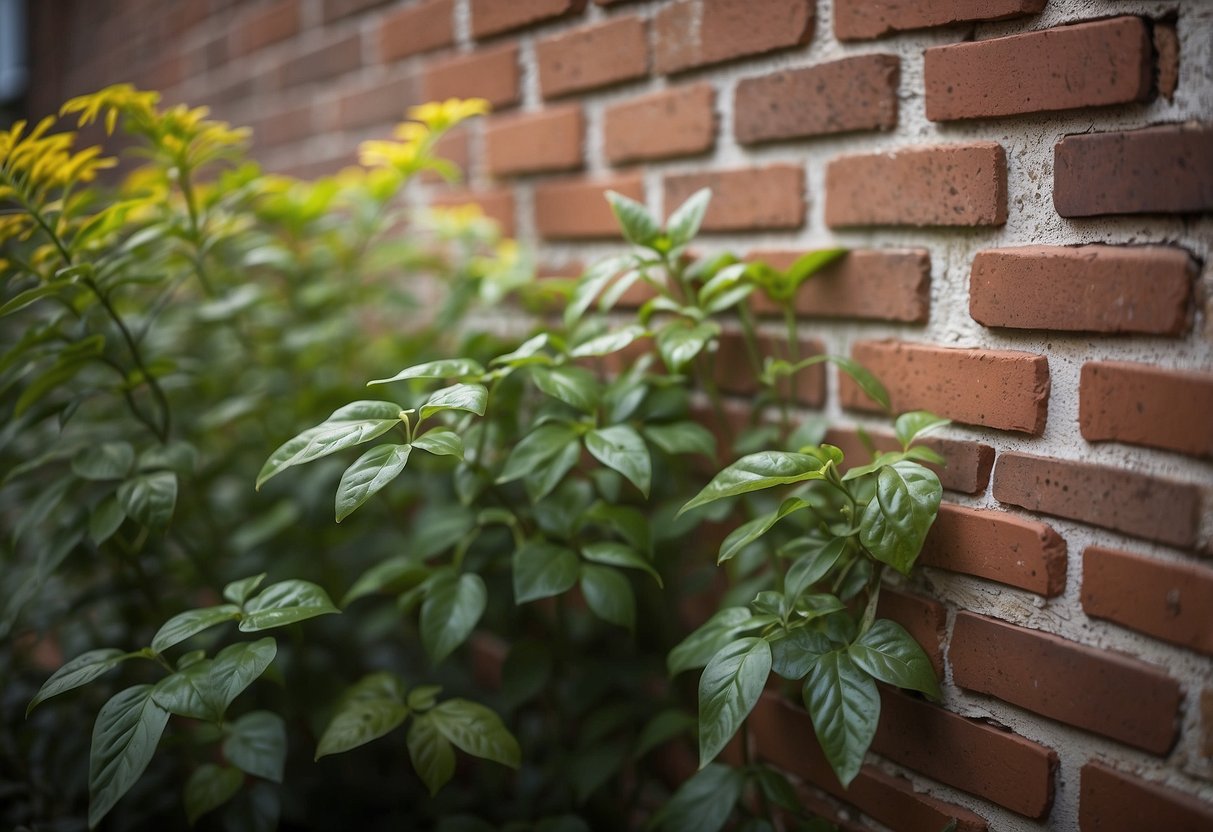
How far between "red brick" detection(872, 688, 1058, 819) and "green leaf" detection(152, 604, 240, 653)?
2.06 ft

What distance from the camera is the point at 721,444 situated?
41.8 inches

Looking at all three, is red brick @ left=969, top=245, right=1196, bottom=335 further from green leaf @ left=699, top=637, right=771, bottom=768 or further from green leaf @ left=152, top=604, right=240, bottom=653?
green leaf @ left=152, top=604, right=240, bottom=653

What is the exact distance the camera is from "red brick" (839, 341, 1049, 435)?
0.75 metres

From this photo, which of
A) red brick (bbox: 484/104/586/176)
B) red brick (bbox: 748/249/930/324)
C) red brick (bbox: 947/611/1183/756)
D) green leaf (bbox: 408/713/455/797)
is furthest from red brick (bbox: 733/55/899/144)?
green leaf (bbox: 408/713/455/797)

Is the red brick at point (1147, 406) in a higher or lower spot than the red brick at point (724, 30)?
lower

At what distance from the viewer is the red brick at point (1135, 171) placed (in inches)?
25.1

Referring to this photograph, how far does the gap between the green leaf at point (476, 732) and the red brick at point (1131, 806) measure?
1.60 ft

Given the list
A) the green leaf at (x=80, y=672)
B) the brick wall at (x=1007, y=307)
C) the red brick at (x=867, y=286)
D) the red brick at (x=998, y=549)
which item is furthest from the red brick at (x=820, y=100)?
the green leaf at (x=80, y=672)

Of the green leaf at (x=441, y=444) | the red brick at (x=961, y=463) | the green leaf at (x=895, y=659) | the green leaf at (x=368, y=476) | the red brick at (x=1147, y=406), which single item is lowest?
the green leaf at (x=895, y=659)

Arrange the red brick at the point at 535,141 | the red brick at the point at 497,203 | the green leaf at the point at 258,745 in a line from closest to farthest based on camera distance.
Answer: the green leaf at the point at 258,745
the red brick at the point at 535,141
the red brick at the point at 497,203

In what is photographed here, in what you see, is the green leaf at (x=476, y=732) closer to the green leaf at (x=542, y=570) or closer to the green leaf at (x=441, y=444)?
the green leaf at (x=542, y=570)

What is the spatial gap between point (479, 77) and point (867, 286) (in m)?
0.74

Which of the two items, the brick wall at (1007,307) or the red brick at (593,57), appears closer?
the brick wall at (1007,307)

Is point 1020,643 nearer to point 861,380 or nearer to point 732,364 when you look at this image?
point 861,380
